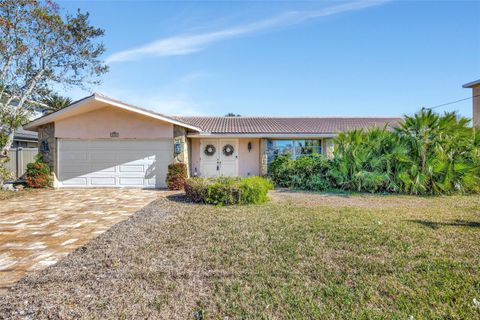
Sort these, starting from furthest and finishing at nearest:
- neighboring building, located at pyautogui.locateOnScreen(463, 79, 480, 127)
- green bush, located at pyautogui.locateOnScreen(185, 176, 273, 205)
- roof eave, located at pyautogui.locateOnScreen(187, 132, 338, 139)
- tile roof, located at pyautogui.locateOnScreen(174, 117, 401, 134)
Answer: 1. neighboring building, located at pyautogui.locateOnScreen(463, 79, 480, 127)
2. tile roof, located at pyautogui.locateOnScreen(174, 117, 401, 134)
3. roof eave, located at pyautogui.locateOnScreen(187, 132, 338, 139)
4. green bush, located at pyautogui.locateOnScreen(185, 176, 273, 205)

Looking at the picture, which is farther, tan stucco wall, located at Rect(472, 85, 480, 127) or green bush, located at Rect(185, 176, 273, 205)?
tan stucco wall, located at Rect(472, 85, 480, 127)

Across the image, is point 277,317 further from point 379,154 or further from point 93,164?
point 93,164

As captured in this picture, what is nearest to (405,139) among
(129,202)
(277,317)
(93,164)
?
(277,317)

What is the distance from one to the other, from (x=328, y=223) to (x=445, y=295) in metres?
2.68

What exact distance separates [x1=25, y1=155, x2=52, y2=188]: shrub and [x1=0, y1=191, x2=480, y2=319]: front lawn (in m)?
8.38

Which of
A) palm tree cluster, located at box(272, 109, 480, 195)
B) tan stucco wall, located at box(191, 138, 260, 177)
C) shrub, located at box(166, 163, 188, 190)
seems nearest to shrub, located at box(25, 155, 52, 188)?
shrub, located at box(166, 163, 188, 190)

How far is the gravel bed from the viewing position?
236 centimetres

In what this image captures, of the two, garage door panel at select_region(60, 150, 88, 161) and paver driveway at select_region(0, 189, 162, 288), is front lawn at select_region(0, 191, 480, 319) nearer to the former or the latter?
paver driveway at select_region(0, 189, 162, 288)

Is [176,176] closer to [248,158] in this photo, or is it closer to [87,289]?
[248,158]

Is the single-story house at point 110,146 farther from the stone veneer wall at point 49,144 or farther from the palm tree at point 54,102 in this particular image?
the palm tree at point 54,102

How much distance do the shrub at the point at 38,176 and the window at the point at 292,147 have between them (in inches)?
422

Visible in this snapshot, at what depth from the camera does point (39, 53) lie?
524 inches

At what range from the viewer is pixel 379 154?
9.92 m

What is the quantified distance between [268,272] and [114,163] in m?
10.6
